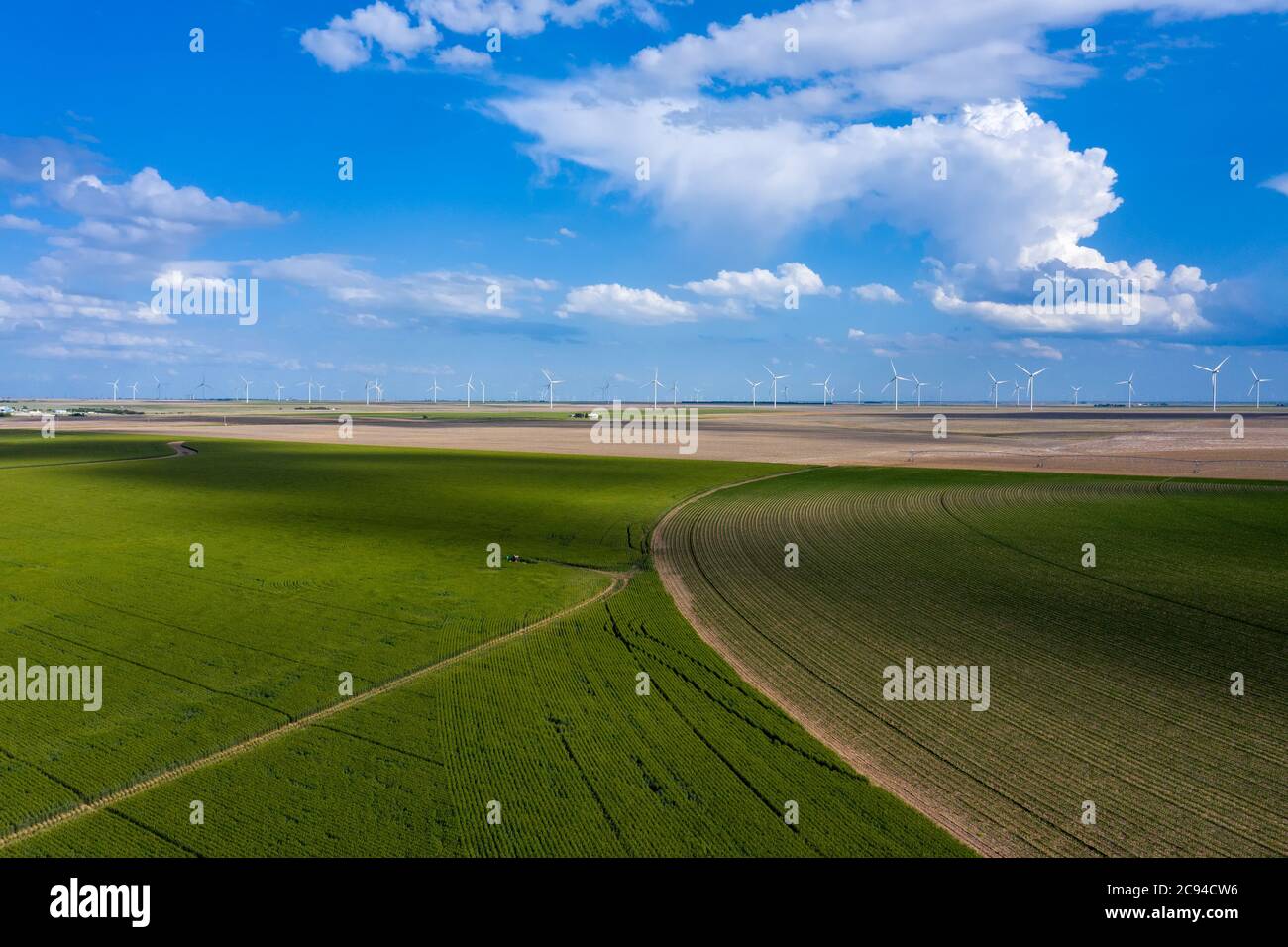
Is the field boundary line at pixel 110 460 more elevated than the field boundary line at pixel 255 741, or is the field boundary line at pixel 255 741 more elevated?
the field boundary line at pixel 110 460

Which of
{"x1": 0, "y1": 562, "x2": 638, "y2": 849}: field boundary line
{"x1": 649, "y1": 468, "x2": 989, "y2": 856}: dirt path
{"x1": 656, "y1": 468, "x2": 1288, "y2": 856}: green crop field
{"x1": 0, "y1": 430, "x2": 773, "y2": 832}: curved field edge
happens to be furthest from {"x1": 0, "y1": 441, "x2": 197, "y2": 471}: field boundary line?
{"x1": 649, "y1": 468, "x2": 989, "y2": 856}: dirt path

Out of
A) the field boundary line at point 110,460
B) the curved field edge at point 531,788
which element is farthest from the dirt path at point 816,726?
the field boundary line at point 110,460

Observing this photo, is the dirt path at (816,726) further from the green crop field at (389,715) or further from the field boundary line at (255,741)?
the field boundary line at (255,741)

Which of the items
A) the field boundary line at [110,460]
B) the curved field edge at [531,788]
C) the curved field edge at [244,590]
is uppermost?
the field boundary line at [110,460]

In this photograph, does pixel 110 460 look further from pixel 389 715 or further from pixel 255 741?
pixel 389 715
